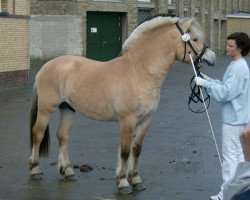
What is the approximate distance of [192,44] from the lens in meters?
7.61

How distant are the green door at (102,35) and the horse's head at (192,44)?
30769 mm

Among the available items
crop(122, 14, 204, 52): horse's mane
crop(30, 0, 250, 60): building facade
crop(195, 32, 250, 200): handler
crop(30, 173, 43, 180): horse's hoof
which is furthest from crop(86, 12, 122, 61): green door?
crop(195, 32, 250, 200): handler

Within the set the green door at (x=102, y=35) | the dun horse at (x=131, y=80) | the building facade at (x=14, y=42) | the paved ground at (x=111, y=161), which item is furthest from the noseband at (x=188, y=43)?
the green door at (x=102, y=35)

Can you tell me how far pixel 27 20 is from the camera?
23.1 meters

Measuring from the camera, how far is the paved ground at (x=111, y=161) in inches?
310

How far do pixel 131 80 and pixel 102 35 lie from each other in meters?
31.3

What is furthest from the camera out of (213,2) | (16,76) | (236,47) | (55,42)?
(213,2)

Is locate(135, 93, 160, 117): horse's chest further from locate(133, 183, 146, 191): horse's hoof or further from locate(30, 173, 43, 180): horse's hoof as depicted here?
locate(30, 173, 43, 180): horse's hoof

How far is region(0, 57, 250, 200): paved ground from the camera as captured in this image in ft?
25.9

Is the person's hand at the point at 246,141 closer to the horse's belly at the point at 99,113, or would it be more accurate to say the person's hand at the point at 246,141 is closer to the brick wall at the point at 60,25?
the horse's belly at the point at 99,113

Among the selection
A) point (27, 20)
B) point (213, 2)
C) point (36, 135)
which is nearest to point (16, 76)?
point (27, 20)

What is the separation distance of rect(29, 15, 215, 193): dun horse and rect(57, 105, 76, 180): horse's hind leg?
0.36 ft

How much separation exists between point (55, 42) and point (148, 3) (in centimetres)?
796

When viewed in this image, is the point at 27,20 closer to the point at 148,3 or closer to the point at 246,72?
the point at 246,72
